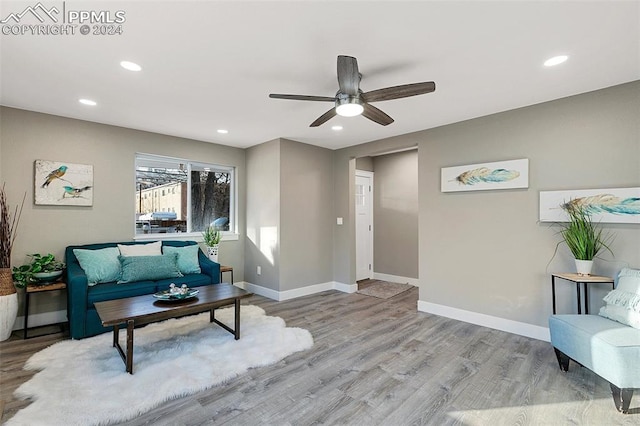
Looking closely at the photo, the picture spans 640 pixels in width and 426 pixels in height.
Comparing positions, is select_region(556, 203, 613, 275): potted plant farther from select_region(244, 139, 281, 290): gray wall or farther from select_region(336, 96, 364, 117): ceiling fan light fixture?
select_region(244, 139, 281, 290): gray wall

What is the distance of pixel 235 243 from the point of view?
5.33m

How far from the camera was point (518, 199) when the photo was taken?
3430 mm

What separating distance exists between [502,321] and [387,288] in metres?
2.20

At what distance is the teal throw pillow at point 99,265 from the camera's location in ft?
11.3

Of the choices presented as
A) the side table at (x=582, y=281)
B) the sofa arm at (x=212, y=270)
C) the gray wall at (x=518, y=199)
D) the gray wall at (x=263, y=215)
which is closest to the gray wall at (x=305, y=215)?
the gray wall at (x=263, y=215)

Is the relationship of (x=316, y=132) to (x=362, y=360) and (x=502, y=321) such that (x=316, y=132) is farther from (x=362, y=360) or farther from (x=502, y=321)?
(x=502, y=321)

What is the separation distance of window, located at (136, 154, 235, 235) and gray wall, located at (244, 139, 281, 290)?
0.41m

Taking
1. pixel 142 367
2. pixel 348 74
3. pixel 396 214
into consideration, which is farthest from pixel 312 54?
pixel 396 214

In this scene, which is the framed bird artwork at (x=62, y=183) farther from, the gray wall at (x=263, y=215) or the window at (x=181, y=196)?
the gray wall at (x=263, y=215)

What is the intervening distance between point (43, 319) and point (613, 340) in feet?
18.2

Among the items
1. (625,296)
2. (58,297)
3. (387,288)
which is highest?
(625,296)

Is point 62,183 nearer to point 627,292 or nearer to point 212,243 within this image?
point 212,243

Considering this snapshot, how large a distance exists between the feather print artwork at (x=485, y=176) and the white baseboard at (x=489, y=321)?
1.64 metres

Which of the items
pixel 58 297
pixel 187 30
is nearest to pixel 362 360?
pixel 187 30
